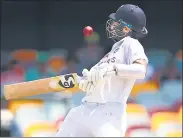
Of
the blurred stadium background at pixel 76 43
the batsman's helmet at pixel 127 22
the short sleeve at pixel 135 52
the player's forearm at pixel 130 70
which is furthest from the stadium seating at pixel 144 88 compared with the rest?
the player's forearm at pixel 130 70

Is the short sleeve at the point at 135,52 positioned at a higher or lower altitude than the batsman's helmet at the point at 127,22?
lower

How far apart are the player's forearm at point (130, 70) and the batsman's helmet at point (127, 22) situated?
35 centimetres

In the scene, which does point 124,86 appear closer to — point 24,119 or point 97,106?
point 97,106

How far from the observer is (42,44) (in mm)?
8898

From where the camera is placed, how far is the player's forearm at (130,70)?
129 inches

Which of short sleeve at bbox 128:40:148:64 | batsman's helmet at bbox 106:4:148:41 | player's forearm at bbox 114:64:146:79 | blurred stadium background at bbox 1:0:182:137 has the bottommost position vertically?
blurred stadium background at bbox 1:0:182:137

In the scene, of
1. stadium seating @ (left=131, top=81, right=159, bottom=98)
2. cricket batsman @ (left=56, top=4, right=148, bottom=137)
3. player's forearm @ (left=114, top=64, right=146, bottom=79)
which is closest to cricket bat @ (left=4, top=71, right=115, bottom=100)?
cricket batsman @ (left=56, top=4, right=148, bottom=137)

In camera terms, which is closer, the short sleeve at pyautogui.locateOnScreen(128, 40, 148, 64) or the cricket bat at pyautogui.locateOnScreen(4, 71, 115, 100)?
the short sleeve at pyautogui.locateOnScreen(128, 40, 148, 64)

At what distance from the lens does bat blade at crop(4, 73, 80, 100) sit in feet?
11.7

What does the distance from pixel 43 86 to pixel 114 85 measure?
485mm

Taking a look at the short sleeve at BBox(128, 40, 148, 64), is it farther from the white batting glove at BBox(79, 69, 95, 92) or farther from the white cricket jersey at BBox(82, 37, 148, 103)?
the white batting glove at BBox(79, 69, 95, 92)

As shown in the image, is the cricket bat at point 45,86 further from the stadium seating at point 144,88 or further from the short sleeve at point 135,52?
the stadium seating at point 144,88

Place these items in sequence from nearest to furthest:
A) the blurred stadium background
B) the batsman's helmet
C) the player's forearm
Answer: the player's forearm < the batsman's helmet < the blurred stadium background

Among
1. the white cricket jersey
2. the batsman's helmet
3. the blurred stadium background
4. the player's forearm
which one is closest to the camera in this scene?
the player's forearm
